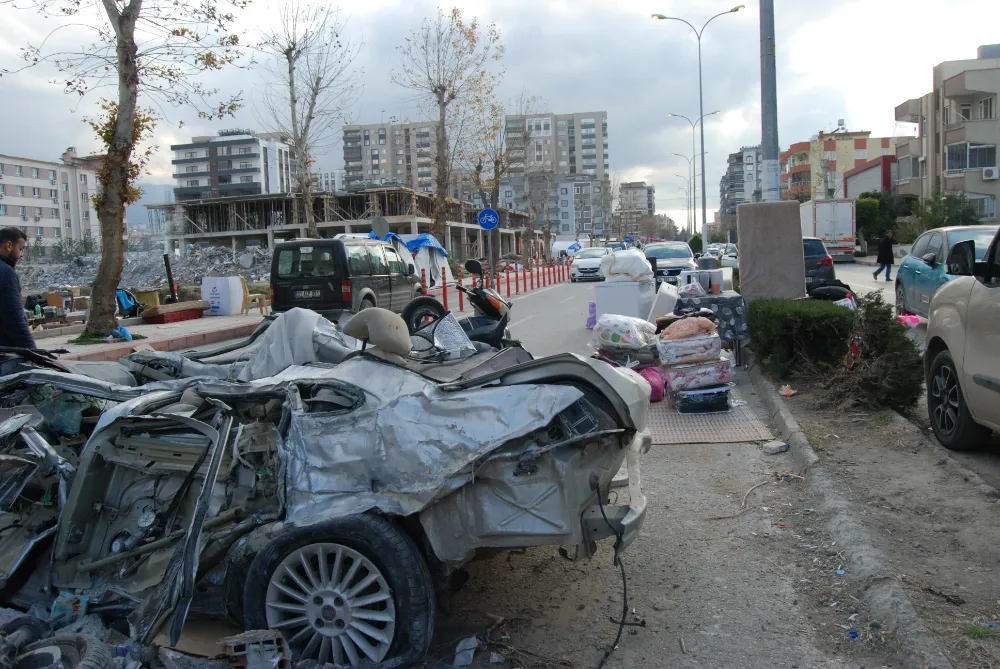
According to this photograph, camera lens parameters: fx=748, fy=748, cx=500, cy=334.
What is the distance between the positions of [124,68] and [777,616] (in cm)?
1617

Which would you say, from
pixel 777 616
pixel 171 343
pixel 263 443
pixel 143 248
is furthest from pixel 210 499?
pixel 143 248

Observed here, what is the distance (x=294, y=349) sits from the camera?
15.6 ft

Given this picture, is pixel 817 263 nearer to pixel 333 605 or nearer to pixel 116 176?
pixel 116 176

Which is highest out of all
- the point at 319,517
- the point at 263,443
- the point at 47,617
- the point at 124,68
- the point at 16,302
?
the point at 124,68

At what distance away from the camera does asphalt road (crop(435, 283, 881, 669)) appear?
11.0 ft

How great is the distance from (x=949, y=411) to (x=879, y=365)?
1168 millimetres

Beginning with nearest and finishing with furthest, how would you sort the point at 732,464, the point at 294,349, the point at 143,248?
the point at 294,349
the point at 732,464
the point at 143,248

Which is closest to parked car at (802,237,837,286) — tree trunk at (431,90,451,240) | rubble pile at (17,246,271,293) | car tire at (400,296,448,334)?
car tire at (400,296,448,334)

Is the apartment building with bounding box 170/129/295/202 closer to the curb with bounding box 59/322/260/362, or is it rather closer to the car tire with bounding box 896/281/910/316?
the curb with bounding box 59/322/260/362

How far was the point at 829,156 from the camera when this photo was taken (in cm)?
9744

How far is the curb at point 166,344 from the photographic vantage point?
13.3 m

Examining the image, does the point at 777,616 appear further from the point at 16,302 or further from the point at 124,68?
the point at 124,68

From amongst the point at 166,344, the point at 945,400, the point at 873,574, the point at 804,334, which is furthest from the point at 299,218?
the point at 873,574

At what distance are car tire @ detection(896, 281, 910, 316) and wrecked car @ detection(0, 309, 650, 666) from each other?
42.1 feet
